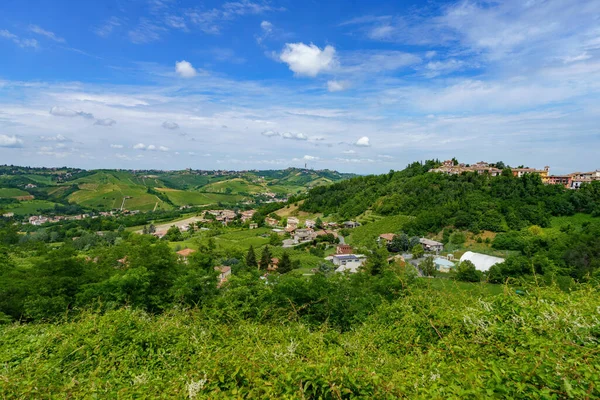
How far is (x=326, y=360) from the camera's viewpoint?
10.7ft

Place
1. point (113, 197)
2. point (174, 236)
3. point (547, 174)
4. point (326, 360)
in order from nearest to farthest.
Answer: point (326, 360) < point (174, 236) < point (547, 174) < point (113, 197)

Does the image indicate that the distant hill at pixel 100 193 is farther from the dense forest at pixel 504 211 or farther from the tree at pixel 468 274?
the tree at pixel 468 274

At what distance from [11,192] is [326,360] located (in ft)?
484

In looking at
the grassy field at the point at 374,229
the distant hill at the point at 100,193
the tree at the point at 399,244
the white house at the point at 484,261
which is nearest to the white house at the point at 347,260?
the tree at the point at 399,244

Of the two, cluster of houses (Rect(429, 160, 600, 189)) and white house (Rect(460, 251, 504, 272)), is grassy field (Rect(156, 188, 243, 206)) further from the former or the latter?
white house (Rect(460, 251, 504, 272))

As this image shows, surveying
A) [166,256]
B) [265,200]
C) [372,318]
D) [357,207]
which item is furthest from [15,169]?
[372,318]

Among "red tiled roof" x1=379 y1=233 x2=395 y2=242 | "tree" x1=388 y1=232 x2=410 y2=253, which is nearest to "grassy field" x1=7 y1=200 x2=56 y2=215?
"red tiled roof" x1=379 y1=233 x2=395 y2=242

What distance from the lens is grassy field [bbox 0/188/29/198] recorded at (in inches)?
3995

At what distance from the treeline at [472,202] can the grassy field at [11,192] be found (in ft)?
369

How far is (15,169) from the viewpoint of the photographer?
161 metres

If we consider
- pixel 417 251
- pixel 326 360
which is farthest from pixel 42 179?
pixel 326 360

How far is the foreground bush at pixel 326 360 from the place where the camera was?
264cm

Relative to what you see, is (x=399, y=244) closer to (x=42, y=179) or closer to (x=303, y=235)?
(x=303, y=235)

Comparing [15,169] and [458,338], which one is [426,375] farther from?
[15,169]
